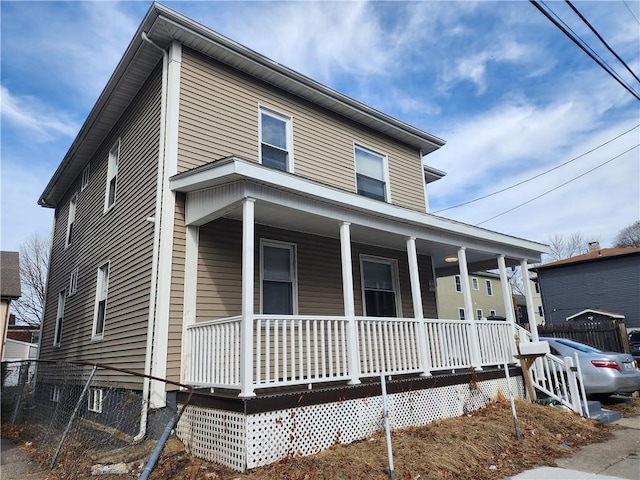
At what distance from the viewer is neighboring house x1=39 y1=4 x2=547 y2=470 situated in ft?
17.8

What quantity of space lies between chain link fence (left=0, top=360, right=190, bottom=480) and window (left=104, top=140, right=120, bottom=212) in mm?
3640

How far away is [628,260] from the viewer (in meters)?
22.4

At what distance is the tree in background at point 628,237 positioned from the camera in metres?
45.6

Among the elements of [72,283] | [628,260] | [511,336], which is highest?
[628,260]

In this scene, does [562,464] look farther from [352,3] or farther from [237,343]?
[352,3]

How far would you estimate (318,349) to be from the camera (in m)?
7.84

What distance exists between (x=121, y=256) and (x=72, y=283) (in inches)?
160

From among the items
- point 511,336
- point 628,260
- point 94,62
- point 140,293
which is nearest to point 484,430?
point 511,336

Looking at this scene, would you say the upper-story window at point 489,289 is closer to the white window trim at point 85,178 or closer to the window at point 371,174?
the window at point 371,174

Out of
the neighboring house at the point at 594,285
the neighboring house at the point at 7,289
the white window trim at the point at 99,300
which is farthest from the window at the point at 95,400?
the neighboring house at the point at 594,285

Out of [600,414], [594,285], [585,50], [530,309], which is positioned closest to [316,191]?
[585,50]

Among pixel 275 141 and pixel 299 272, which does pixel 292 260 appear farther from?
pixel 275 141

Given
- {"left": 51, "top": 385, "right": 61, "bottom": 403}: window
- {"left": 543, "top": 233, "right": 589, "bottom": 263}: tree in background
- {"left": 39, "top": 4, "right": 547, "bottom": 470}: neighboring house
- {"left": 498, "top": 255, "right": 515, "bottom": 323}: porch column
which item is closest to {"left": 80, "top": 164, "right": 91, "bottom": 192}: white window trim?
{"left": 39, "top": 4, "right": 547, "bottom": 470}: neighboring house

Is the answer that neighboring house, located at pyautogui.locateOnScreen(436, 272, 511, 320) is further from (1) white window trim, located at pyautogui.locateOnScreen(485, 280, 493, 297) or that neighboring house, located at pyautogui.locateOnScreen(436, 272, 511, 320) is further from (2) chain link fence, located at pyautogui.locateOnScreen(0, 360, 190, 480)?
(2) chain link fence, located at pyautogui.locateOnScreen(0, 360, 190, 480)
